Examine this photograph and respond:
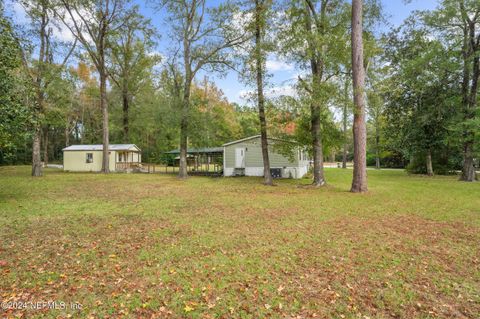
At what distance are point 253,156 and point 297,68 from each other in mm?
8261

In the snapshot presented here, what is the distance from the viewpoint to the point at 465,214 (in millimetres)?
7258

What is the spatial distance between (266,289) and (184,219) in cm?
385

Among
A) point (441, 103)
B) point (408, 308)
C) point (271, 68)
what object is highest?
point (271, 68)

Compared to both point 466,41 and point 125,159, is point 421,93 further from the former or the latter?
point 125,159

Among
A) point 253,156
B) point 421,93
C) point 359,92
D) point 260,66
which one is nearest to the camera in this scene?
point 359,92

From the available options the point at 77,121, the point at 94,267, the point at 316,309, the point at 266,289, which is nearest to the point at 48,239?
the point at 94,267

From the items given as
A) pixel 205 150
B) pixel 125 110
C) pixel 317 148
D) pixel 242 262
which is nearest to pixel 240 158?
pixel 205 150

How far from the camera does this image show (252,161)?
20438mm

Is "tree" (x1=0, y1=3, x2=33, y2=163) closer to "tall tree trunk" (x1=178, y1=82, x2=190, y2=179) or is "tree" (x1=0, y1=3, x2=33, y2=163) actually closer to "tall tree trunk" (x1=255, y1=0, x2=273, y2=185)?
"tall tree trunk" (x1=255, y1=0, x2=273, y2=185)

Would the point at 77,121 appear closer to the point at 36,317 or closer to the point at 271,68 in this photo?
the point at 271,68

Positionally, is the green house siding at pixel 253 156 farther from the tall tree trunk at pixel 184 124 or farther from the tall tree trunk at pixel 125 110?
the tall tree trunk at pixel 125 110

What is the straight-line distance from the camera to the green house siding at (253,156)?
1991 cm

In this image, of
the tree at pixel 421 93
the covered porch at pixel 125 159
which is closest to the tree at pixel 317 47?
the tree at pixel 421 93

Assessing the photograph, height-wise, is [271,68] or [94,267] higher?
[271,68]
